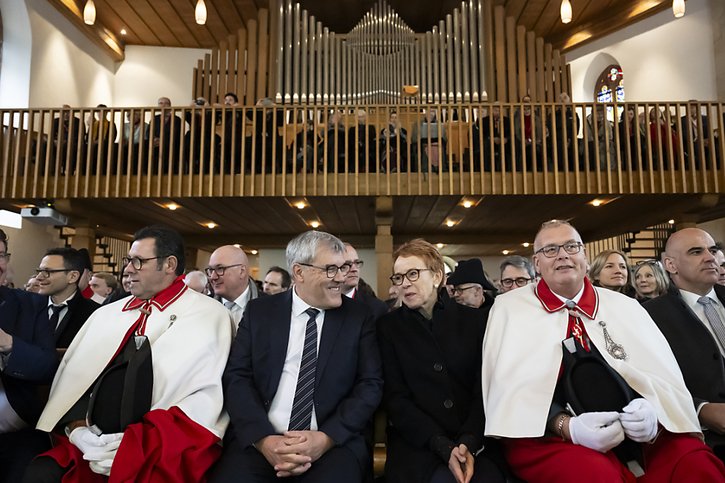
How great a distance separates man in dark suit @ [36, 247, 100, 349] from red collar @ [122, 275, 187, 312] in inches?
38.5

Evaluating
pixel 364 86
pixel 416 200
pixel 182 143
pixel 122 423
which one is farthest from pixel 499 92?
pixel 122 423

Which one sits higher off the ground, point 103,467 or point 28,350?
point 28,350

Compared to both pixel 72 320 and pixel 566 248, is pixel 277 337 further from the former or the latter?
pixel 72 320

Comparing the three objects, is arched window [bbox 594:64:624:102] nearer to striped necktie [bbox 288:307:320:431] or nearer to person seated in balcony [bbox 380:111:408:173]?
person seated in balcony [bbox 380:111:408:173]

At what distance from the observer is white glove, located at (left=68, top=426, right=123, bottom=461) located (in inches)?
75.9

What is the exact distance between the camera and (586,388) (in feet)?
6.43

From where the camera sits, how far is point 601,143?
6254mm

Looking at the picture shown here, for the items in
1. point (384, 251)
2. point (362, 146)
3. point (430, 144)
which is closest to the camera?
point (430, 144)

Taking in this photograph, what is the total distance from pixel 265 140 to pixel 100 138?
205 cm

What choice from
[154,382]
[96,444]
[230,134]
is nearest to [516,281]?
[154,382]

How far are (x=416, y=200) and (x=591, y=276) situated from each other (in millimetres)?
3188

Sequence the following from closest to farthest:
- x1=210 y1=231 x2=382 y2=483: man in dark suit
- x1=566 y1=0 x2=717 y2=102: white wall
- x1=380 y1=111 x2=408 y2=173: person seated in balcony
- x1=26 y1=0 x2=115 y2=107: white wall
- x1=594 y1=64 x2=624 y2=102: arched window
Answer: x1=210 y1=231 x2=382 y2=483: man in dark suit < x1=380 y1=111 x2=408 y2=173: person seated in balcony < x1=26 y1=0 x2=115 y2=107: white wall < x1=566 y1=0 x2=717 y2=102: white wall < x1=594 y1=64 x2=624 y2=102: arched window

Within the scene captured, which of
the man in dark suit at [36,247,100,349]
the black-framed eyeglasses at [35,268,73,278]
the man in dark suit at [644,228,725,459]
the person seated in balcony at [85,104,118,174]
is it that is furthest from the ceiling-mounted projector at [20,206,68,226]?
the man in dark suit at [644,228,725,459]

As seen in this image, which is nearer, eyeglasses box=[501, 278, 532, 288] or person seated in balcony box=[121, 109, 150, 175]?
eyeglasses box=[501, 278, 532, 288]
